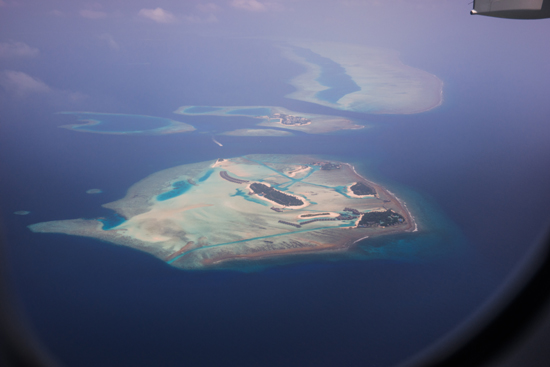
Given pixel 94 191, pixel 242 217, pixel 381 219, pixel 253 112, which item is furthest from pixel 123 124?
pixel 381 219

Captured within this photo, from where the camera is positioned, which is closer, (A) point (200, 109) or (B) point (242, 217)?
(B) point (242, 217)

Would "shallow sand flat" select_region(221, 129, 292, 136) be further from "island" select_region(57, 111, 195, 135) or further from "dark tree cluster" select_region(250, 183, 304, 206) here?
"dark tree cluster" select_region(250, 183, 304, 206)

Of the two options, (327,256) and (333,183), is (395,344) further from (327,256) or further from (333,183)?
(333,183)

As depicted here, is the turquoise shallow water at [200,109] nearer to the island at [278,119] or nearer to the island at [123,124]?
the island at [278,119]

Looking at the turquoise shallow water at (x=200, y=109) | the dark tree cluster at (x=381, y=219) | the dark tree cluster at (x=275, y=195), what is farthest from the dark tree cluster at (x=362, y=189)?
the turquoise shallow water at (x=200, y=109)

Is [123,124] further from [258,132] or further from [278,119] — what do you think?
[278,119]

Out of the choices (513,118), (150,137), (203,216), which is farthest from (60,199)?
(513,118)
